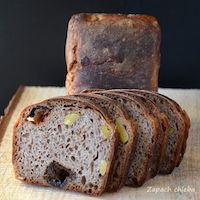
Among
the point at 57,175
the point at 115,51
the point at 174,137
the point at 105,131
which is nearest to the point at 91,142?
the point at 105,131

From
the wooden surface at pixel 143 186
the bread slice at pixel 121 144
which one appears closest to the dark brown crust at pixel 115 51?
the wooden surface at pixel 143 186

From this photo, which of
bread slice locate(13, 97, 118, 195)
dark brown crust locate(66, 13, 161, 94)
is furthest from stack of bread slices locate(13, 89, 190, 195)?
dark brown crust locate(66, 13, 161, 94)

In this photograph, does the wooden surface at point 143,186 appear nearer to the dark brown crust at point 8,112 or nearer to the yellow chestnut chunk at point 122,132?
the dark brown crust at point 8,112

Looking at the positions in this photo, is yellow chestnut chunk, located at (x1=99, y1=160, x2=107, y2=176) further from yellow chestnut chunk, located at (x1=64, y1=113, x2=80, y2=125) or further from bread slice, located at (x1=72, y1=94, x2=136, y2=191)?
yellow chestnut chunk, located at (x1=64, y1=113, x2=80, y2=125)

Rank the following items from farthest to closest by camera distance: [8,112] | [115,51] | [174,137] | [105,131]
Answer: [8,112]
[115,51]
[174,137]
[105,131]

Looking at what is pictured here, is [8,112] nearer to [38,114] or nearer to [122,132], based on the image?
[38,114]

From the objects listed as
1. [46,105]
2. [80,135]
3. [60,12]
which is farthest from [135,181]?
[60,12]

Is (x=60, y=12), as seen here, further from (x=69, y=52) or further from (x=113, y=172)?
(x=113, y=172)
